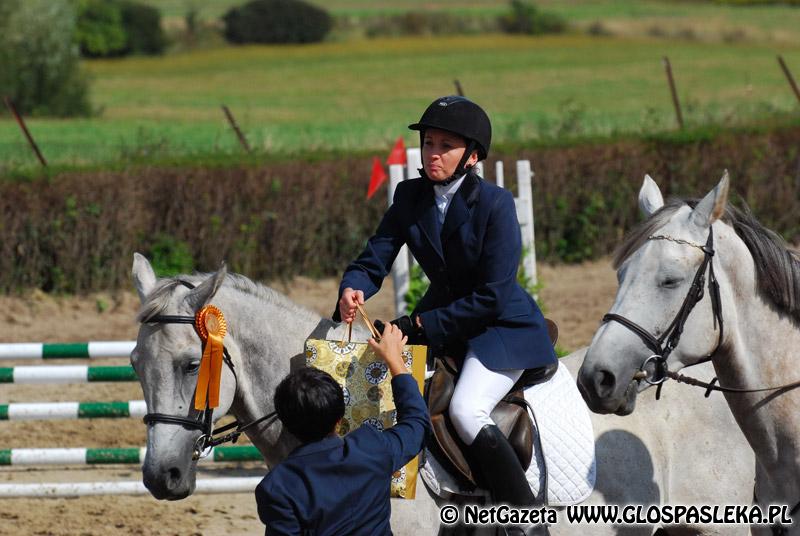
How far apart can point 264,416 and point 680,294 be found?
1659mm

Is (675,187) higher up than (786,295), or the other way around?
(786,295)

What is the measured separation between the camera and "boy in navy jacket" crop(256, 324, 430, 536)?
131 inches

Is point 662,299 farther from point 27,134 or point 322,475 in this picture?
point 27,134

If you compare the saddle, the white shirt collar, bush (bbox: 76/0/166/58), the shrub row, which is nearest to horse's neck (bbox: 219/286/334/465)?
the saddle

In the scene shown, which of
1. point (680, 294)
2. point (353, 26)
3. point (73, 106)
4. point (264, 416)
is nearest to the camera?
point (680, 294)

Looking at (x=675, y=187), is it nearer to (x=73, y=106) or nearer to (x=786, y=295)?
(x=786, y=295)

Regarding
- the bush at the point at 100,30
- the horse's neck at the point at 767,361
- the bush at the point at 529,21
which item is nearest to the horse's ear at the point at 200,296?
the horse's neck at the point at 767,361

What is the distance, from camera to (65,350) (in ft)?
24.4

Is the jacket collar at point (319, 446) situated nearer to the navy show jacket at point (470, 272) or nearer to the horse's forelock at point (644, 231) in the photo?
the navy show jacket at point (470, 272)

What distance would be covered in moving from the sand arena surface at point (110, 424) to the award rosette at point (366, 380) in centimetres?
282

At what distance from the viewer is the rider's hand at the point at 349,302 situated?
14.1 feet

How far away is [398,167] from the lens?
8.48m

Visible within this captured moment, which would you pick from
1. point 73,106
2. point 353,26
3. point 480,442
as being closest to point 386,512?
point 480,442

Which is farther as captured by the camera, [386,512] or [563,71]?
[563,71]
